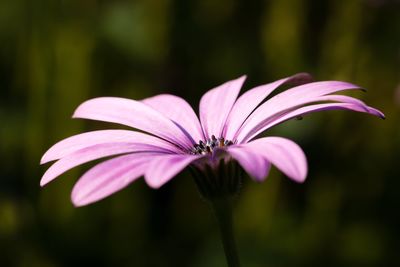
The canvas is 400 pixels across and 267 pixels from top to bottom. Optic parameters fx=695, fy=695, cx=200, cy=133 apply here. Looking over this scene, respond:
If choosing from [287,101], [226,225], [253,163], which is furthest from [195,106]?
[253,163]

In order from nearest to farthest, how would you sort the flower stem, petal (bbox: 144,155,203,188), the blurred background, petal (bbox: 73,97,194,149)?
petal (bbox: 144,155,203,188), the flower stem, petal (bbox: 73,97,194,149), the blurred background

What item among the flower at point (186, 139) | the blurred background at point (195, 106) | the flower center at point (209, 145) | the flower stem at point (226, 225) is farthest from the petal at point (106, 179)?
the blurred background at point (195, 106)

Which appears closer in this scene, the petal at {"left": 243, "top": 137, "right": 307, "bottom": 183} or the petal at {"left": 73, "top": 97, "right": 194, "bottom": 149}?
the petal at {"left": 243, "top": 137, "right": 307, "bottom": 183}

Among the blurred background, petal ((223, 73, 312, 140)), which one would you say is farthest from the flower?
the blurred background

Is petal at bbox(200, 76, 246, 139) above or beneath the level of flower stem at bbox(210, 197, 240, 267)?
above

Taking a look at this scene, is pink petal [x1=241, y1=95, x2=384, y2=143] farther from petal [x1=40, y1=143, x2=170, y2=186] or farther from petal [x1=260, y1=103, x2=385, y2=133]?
petal [x1=40, y1=143, x2=170, y2=186]

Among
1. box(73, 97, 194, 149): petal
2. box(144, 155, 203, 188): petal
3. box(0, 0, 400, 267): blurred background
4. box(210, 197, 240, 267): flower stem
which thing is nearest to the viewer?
box(144, 155, 203, 188): petal

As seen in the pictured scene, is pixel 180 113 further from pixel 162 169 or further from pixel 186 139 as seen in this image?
pixel 162 169
